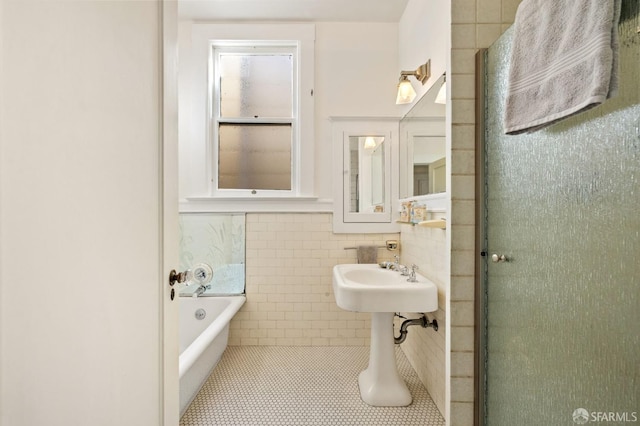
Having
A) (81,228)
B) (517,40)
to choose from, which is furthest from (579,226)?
(81,228)

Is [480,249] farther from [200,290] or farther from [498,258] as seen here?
[200,290]

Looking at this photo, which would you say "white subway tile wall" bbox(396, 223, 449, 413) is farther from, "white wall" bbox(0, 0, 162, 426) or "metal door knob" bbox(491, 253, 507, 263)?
"white wall" bbox(0, 0, 162, 426)

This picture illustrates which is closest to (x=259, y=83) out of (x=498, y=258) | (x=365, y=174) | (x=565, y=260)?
(x=365, y=174)

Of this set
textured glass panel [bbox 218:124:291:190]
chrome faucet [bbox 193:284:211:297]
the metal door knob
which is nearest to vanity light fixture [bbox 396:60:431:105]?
textured glass panel [bbox 218:124:291:190]

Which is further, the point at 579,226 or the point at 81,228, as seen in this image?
the point at 579,226

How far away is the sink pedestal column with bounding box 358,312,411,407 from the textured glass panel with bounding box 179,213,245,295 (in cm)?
121

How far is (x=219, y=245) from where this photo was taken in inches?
104

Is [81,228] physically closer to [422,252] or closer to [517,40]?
[517,40]

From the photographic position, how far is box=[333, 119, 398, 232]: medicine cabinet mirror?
102 inches

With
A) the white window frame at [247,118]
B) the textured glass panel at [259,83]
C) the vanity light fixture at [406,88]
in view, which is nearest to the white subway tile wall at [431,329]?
the vanity light fixture at [406,88]

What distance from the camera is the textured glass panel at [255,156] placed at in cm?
268

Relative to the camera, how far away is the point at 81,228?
2.04ft

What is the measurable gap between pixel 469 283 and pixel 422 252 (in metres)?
0.68

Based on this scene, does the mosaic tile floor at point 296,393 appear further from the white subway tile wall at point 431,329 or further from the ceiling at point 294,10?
the ceiling at point 294,10
